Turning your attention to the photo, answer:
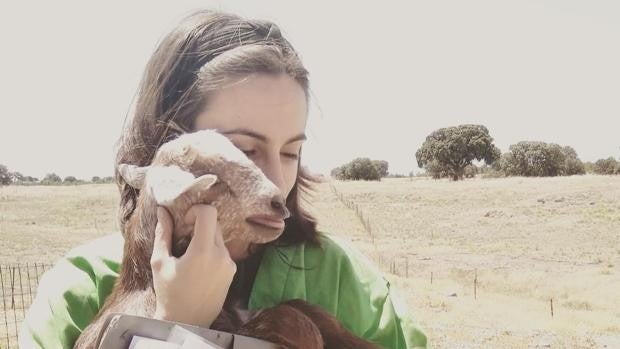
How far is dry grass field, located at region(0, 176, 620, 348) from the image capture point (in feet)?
58.7

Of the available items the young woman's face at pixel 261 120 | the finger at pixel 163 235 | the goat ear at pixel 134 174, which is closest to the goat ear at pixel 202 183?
the finger at pixel 163 235

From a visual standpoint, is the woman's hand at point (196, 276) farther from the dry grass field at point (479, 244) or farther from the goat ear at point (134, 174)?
the dry grass field at point (479, 244)

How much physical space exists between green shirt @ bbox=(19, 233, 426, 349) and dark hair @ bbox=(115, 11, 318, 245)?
12cm

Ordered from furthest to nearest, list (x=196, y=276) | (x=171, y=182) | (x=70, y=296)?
(x=70, y=296), (x=171, y=182), (x=196, y=276)

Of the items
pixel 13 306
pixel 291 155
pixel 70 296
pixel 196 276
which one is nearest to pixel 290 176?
pixel 291 155

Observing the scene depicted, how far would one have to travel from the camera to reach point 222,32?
257 centimetres

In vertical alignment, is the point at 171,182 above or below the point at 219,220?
above

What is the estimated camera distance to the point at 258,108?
2.26 metres

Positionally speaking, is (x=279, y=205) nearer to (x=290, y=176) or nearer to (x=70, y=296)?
(x=290, y=176)

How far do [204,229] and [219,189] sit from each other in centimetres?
26

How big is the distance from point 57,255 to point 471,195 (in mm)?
37937

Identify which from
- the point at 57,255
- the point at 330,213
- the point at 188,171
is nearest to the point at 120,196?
the point at 188,171

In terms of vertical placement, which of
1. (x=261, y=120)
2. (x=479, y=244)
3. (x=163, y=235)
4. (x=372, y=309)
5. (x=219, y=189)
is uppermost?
(x=261, y=120)

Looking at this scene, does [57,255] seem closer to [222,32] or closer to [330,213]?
[330,213]
